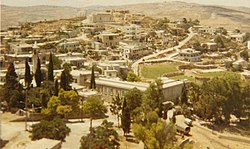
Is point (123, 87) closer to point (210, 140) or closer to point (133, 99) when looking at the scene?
point (133, 99)

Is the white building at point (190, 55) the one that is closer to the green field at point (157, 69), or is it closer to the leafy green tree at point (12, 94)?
the green field at point (157, 69)

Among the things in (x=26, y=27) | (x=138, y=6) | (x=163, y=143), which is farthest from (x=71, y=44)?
(x=138, y=6)

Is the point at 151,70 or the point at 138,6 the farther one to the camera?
the point at 138,6

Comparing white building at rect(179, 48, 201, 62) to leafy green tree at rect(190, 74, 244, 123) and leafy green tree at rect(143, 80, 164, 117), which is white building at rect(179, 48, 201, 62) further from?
leafy green tree at rect(143, 80, 164, 117)

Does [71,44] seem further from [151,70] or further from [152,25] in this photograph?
[152,25]

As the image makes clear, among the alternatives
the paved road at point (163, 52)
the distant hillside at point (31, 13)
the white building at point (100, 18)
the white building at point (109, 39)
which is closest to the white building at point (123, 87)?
the paved road at point (163, 52)

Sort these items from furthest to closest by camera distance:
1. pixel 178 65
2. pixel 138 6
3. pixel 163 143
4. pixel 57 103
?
pixel 138 6
pixel 178 65
pixel 57 103
pixel 163 143

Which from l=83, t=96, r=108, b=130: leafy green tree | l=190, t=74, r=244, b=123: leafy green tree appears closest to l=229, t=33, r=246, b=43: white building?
l=190, t=74, r=244, b=123: leafy green tree
